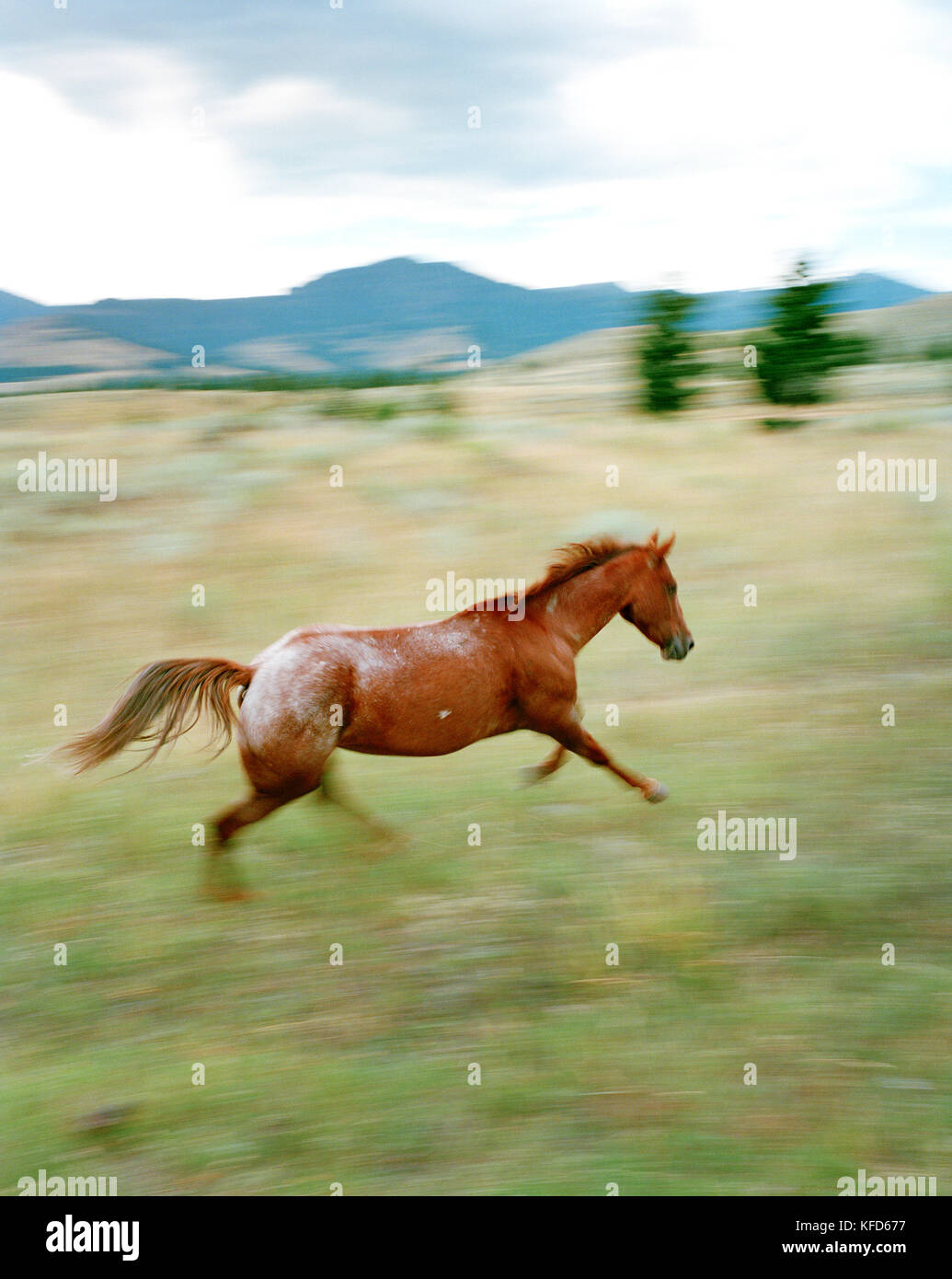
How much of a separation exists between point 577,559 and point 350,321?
1729 centimetres

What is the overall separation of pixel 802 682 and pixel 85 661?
4.72m

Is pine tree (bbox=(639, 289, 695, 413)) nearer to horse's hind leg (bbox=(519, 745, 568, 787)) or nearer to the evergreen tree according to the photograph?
the evergreen tree

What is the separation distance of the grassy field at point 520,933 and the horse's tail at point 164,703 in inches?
26.6

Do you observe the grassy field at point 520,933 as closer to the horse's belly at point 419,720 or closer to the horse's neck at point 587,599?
the horse's belly at point 419,720

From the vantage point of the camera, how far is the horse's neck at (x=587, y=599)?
466 centimetres

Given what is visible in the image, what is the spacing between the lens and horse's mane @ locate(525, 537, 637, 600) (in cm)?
465

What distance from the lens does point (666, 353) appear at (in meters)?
16.1

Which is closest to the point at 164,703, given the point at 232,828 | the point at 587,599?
the point at 232,828

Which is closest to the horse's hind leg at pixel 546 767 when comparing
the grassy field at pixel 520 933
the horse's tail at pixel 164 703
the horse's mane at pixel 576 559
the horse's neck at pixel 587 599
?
the grassy field at pixel 520 933

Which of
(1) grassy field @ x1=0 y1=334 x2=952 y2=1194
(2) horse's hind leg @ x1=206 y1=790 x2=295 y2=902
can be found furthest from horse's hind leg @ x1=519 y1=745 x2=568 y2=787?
(2) horse's hind leg @ x1=206 y1=790 x2=295 y2=902

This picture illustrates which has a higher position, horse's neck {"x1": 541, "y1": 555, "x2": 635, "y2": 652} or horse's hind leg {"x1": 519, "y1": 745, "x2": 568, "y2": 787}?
horse's neck {"x1": 541, "y1": 555, "x2": 635, "y2": 652}

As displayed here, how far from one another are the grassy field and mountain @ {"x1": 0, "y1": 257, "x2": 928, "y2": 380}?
823 cm

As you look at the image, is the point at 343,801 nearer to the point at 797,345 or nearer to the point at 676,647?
the point at 676,647

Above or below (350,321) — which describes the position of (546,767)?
below
